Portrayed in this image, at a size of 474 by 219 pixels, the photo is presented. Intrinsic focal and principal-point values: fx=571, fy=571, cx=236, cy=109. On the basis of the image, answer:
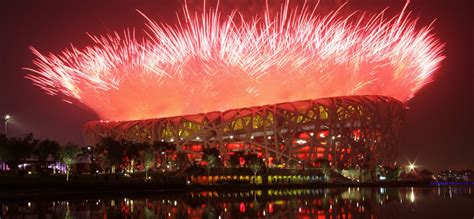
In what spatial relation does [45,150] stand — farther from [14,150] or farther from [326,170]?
[326,170]

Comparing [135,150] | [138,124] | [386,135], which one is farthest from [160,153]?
[386,135]

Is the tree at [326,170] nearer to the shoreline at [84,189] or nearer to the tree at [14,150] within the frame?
the shoreline at [84,189]

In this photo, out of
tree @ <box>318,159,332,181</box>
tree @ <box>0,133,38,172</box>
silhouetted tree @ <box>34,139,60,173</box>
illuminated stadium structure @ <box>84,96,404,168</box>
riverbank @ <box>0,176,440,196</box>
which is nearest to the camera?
riverbank @ <box>0,176,440,196</box>

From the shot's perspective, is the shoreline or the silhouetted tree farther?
the silhouetted tree

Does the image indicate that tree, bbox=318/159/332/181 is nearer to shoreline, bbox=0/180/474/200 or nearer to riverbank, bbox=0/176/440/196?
riverbank, bbox=0/176/440/196

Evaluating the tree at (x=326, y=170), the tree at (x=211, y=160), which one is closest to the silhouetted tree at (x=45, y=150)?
the tree at (x=211, y=160)

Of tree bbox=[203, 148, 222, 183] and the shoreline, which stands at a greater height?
tree bbox=[203, 148, 222, 183]

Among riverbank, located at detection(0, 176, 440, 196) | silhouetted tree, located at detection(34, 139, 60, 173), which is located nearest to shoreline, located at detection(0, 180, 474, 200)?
riverbank, located at detection(0, 176, 440, 196)

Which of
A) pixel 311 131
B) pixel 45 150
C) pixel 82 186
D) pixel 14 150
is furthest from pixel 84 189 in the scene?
pixel 311 131

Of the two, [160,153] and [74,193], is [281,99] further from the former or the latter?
[74,193]
